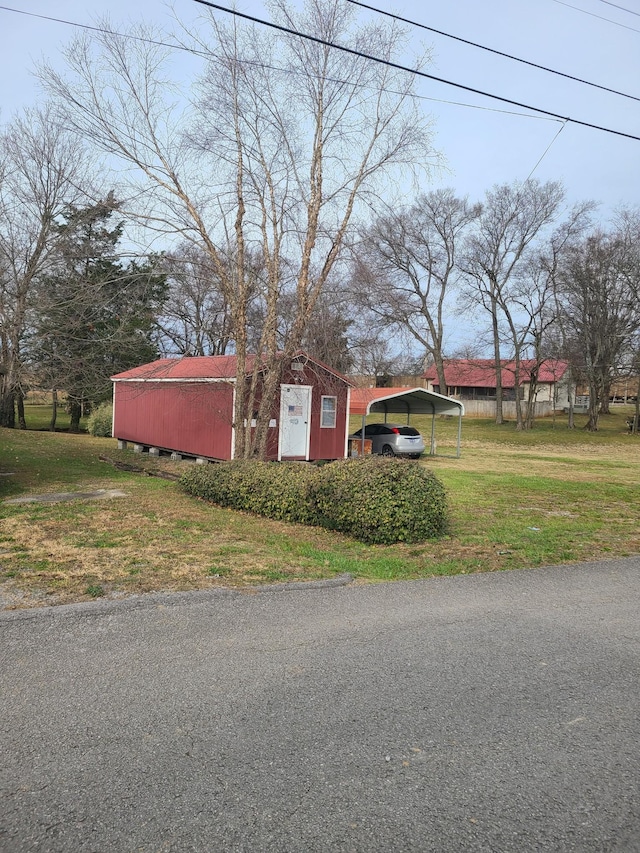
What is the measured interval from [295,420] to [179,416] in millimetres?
3762

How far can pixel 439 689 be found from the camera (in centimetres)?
370

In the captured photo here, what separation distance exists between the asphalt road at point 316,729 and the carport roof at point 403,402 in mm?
13905

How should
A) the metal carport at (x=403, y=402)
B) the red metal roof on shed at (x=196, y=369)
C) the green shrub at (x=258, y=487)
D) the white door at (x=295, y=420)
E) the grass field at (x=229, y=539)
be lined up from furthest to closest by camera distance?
the metal carport at (x=403, y=402)
the white door at (x=295, y=420)
the red metal roof on shed at (x=196, y=369)
the green shrub at (x=258, y=487)
the grass field at (x=229, y=539)

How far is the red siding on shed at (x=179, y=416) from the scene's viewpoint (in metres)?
17.3

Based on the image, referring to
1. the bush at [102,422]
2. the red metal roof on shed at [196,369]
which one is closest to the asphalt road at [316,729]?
the red metal roof on shed at [196,369]

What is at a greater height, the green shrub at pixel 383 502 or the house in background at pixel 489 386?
the house in background at pixel 489 386

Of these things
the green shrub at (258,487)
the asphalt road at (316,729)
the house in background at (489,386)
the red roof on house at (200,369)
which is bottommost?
the asphalt road at (316,729)

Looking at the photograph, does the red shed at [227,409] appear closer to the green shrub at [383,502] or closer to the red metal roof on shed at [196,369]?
the red metal roof on shed at [196,369]

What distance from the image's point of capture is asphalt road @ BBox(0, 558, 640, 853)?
8.07ft

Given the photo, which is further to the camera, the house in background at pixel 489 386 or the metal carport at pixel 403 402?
the house in background at pixel 489 386

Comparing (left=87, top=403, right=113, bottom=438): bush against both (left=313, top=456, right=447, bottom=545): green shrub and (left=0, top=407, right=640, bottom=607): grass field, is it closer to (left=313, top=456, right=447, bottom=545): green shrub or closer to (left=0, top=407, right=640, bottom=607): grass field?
(left=0, top=407, right=640, bottom=607): grass field

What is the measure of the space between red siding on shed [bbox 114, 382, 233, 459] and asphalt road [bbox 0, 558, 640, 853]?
40.1 ft

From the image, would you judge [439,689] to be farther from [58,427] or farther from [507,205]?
[507,205]

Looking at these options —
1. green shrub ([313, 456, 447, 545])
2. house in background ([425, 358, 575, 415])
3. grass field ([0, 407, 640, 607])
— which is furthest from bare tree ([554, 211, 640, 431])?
green shrub ([313, 456, 447, 545])
